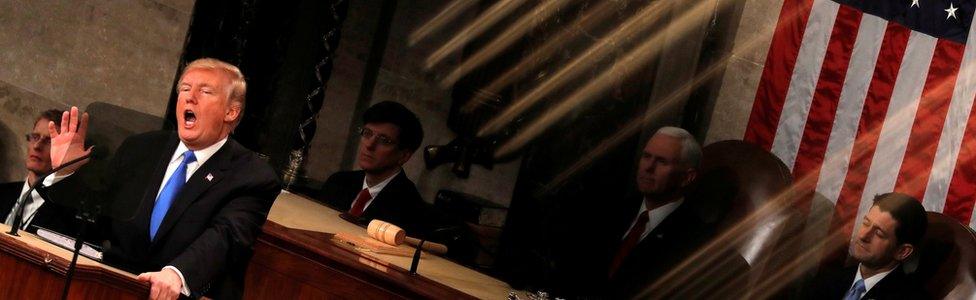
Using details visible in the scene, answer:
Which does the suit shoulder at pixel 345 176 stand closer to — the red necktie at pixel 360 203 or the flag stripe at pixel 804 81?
the red necktie at pixel 360 203

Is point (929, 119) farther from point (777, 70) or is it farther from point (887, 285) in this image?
point (887, 285)

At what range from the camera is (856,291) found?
5539mm

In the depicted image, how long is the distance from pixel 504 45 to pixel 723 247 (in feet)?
6.68

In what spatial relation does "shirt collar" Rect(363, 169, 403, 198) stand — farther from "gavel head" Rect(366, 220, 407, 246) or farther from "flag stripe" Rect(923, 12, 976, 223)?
"flag stripe" Rect(923, 12, 976, 223)

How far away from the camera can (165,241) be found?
3.71m

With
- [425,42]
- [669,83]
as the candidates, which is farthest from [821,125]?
[425,42]

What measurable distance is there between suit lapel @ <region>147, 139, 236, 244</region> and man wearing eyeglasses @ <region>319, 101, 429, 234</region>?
2289mm

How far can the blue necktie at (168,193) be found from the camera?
3.74 meters

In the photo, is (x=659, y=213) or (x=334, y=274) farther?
(x=659, y=213)

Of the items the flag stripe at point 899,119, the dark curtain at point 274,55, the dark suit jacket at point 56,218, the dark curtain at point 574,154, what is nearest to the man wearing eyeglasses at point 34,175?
the dark suit jacket at point 56,218

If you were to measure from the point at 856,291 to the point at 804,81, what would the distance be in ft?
4.09

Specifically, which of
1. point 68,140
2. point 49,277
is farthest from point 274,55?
point 49,277

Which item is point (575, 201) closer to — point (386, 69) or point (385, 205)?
point (385, 205)

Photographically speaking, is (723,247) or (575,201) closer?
(723,247)
